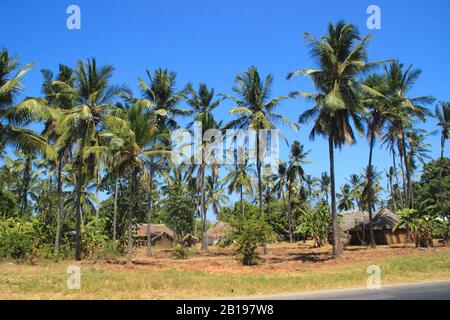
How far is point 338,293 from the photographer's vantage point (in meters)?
11.5

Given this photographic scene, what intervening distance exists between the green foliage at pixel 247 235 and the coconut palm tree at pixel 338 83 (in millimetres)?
4504

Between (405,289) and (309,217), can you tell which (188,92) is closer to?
(309,217)

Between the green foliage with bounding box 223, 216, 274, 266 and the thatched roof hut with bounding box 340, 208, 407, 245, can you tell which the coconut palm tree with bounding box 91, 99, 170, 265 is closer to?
the green foliage with bounding box 223, 216, 274, 266

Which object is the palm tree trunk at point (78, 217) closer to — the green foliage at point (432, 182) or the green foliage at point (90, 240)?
the green foliage at point (90, 240)

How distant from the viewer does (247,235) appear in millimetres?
21266

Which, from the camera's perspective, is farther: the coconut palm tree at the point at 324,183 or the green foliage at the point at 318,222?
the coconut palm tree at the point at 324,183

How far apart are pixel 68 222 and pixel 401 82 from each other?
27.8m

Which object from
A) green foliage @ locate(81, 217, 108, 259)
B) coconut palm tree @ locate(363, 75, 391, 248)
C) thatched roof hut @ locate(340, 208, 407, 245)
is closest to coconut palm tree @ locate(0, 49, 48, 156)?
green foliage @ locate(81, 217, 108, 259)

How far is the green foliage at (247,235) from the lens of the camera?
21.3 meters

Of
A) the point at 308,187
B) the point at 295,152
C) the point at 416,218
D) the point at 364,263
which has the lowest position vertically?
the point at 364,263

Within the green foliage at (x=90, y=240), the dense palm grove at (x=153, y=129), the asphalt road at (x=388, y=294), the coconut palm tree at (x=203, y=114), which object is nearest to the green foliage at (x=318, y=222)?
the dense palm grove at (x=153, y=129)

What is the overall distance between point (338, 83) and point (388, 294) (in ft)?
50.7

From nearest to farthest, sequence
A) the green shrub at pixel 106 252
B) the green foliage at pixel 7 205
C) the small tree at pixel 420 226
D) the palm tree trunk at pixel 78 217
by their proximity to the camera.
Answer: the palm tree trunk at pixel 78 217 < the green shrub at pixel 106 252 < the small tree at pixel 420 226 < the green foliage at pixel 7 205

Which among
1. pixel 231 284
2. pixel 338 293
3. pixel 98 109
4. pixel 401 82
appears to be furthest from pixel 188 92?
pixel 338 293
